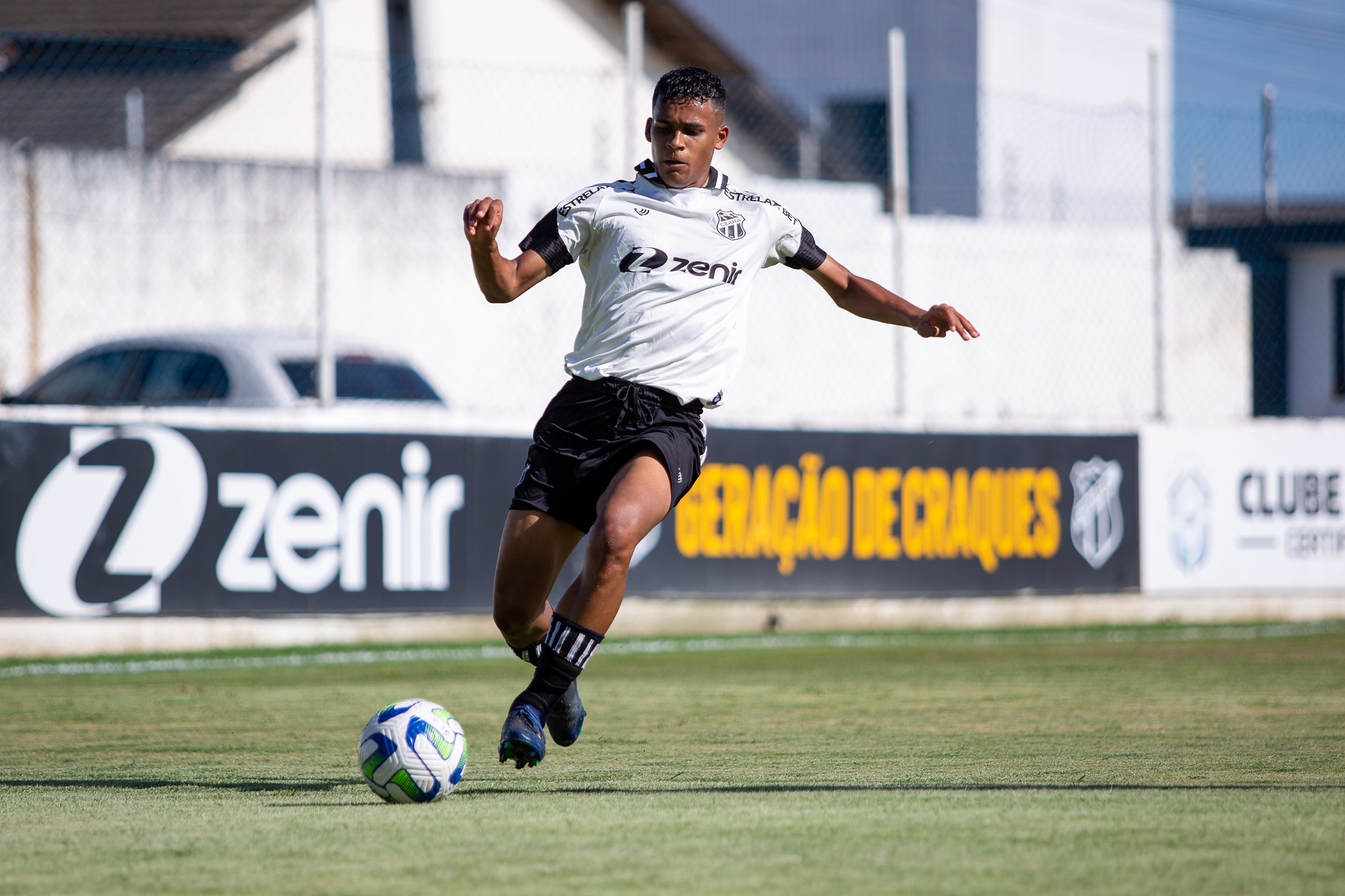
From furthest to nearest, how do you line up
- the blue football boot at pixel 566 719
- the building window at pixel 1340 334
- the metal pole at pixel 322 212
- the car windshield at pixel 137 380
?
the building window at pixel 1340 334
the car windshield at pixel 137 380
the metal pole at pixel 322 212
the blue football boot at pixel 566 719

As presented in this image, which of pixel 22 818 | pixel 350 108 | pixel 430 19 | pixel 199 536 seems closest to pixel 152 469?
pixel 199 536

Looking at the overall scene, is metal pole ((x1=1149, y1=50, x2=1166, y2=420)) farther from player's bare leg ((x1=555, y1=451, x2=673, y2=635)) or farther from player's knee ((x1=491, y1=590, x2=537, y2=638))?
player's bare leg ((x1=555, y1=451, x2=673, y2=635))

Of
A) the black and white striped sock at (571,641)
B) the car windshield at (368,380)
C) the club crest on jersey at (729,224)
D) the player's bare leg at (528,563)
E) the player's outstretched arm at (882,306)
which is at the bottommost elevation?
the black and white striped sock at (571,641)

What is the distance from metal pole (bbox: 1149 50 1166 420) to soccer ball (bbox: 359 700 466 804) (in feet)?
33.1

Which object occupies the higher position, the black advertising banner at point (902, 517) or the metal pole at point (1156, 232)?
the metal pole at point (1156, 232)

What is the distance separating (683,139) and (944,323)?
1065mm

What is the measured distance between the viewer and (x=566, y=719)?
5.71m

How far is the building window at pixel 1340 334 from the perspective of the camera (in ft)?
54.8

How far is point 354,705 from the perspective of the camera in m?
8.43

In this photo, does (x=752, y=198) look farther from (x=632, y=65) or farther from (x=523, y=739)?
(x=632, y=65)

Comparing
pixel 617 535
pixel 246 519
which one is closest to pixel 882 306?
pixel 617 535

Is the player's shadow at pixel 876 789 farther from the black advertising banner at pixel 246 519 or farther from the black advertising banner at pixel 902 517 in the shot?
the black advertising banner at pixel 902 517

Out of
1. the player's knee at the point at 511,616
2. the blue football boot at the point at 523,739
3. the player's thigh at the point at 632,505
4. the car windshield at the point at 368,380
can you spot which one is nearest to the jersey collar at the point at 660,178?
the player's thigh at the point at 632,505

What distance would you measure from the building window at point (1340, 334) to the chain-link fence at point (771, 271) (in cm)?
6
